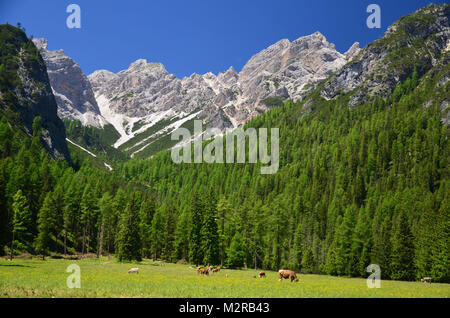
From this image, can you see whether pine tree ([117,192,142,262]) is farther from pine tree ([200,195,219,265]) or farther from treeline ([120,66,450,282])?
pine tree ([200,195,219,265])

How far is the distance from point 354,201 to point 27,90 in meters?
175

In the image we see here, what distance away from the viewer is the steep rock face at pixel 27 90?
154 metres

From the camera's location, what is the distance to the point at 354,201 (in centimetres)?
12650

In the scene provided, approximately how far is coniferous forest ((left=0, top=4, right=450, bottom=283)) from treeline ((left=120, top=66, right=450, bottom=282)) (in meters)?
0.40

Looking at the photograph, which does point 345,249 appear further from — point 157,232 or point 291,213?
point 291,213

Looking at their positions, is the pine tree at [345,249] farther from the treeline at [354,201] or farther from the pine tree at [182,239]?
the pine tree at [182,239]

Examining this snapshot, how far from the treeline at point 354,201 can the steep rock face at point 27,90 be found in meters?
70.7

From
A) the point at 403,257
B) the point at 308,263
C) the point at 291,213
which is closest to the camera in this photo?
the point at 403,257

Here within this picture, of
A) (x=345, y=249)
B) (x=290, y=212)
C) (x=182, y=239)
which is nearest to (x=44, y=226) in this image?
(x=182, y=239)

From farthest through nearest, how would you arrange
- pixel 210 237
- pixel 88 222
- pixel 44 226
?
pixel 88 222
pixel 210 237
pixel 44 226

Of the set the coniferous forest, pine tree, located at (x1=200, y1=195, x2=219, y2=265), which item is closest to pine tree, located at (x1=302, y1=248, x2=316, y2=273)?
the coniferous forest

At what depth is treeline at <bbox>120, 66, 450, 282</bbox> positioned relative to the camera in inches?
2434

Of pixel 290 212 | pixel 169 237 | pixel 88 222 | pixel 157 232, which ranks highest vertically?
pixel 88 222
